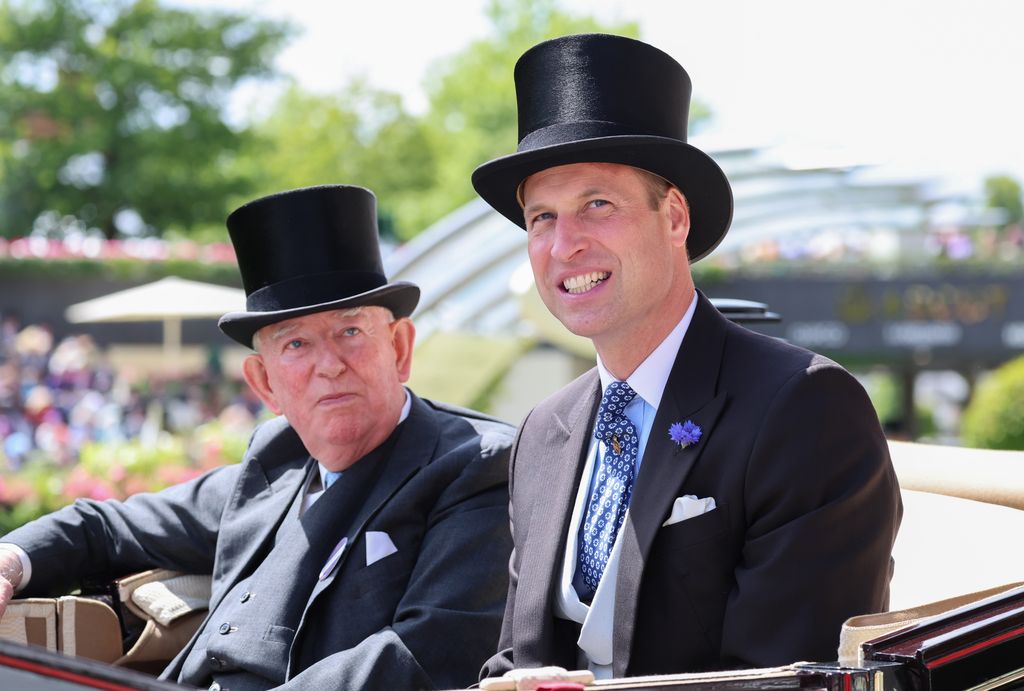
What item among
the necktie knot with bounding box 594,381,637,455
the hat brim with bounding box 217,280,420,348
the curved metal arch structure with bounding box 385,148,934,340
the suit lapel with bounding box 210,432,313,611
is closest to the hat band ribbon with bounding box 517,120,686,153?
the necktie knot with bounding box 594,381,637,455

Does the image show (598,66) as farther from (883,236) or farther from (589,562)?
(883,236)

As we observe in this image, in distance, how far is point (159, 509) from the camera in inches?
126

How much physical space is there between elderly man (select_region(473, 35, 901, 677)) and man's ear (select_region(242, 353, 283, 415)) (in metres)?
0.95

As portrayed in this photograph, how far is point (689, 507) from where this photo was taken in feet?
6.31

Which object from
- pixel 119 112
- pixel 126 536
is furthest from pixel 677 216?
pixel 119 112

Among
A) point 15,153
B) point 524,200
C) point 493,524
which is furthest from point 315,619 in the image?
point 15,153

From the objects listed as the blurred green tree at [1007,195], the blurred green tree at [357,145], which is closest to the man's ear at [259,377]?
the blurred green tree at [357,145]

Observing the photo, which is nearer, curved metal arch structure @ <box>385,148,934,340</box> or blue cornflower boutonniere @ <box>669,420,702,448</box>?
blue cornflower boutonniere @ <box>669,420,702,448</box>

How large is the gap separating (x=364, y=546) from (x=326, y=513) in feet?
0.59

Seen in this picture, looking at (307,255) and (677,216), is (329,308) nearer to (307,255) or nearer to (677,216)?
(307,255)

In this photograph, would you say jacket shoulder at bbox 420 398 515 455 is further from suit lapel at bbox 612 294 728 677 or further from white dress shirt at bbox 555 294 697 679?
suit lapel at bbox 612 294 728 677

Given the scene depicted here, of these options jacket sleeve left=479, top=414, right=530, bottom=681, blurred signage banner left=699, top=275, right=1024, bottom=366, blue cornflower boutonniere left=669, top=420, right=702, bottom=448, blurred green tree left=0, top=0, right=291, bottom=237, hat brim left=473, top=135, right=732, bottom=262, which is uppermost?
blurred green tree left=0, top=0, right=291, bottom=237

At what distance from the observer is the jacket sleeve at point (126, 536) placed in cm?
302

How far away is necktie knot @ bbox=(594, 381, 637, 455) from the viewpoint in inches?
84.6
